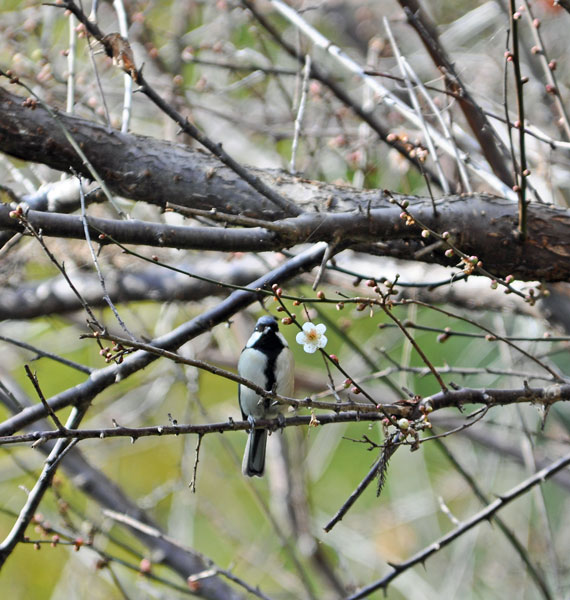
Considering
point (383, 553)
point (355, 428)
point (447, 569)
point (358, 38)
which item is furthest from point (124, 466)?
point (358, 38)

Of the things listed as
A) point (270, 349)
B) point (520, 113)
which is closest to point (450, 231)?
point (520, 113)

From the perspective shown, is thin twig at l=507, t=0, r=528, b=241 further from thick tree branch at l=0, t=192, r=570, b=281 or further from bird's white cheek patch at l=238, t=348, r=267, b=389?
bird's white cheek patch at l=238, t=348, r=267, b=389

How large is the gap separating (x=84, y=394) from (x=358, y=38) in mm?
6068

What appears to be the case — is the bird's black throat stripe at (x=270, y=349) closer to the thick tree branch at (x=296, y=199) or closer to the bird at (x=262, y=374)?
the bird at (x=262, y=374)

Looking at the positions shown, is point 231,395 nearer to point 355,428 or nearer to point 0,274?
point 355,428

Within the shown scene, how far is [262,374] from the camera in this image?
3.24m

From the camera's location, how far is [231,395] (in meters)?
7.53

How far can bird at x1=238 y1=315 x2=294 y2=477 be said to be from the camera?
324cm

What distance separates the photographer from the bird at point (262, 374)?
3242mm

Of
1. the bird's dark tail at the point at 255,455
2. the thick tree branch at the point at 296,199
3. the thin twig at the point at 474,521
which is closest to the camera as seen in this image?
the thin twig at the point at 474,521

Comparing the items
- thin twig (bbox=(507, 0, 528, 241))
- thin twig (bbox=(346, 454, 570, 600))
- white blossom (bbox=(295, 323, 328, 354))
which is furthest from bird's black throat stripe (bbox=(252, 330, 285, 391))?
white blossom (bbox=(295, 323, 328, 354))

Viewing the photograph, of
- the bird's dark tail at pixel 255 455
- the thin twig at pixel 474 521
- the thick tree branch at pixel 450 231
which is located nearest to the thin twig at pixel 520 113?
the thick tree branch at pixel 450 231

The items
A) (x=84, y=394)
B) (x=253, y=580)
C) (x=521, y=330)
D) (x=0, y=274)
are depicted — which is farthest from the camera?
(x=253, y=580)

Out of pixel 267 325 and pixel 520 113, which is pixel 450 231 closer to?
pixel 520 113
